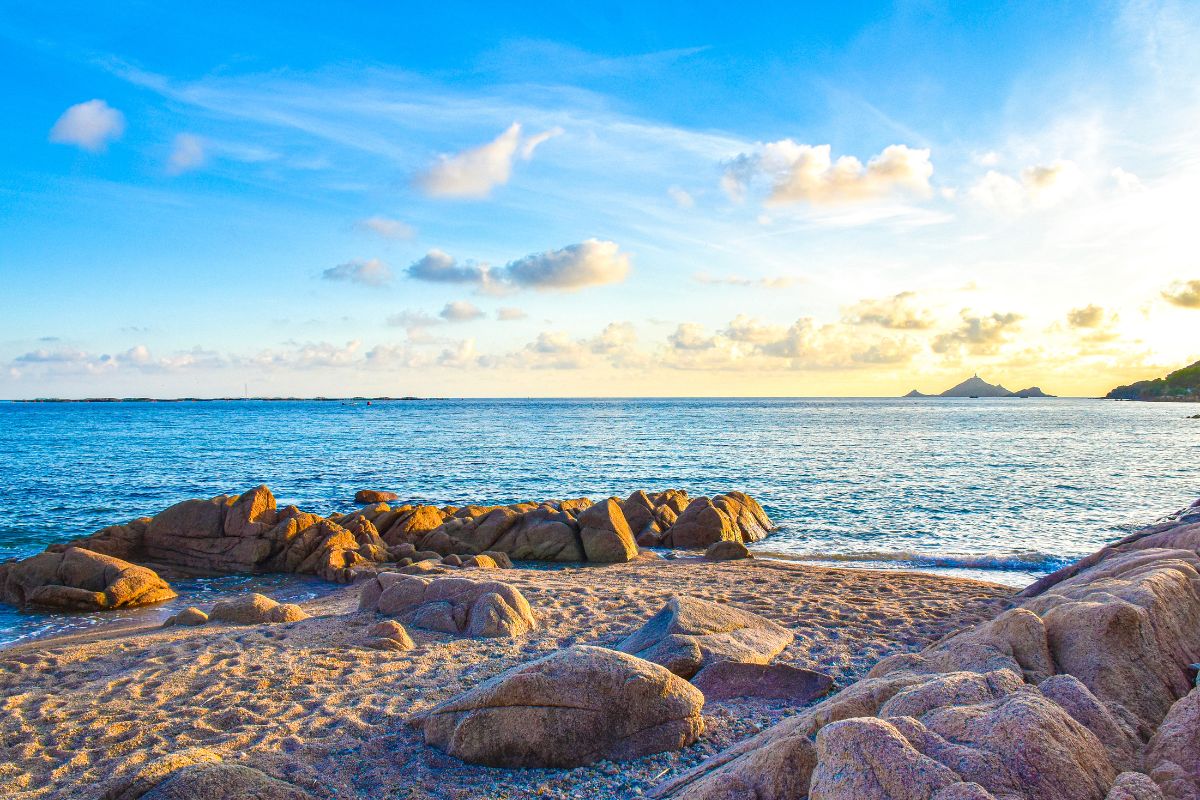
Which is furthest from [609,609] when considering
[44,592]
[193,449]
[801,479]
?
[193,449]

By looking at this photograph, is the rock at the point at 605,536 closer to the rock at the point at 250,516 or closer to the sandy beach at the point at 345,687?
the sandy beach at the point at 345,687

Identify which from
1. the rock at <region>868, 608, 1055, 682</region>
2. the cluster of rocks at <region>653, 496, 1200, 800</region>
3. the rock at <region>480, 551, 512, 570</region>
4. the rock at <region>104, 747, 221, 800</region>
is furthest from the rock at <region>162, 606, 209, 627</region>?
the rock at <region>868, 608, 1055, 682</region>

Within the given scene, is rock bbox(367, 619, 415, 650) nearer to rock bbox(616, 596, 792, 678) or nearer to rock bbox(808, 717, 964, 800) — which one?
rock bbox(616, 596, 792, 678)

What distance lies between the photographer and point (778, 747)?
4.57 metres

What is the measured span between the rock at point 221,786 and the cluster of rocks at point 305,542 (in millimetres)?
11582

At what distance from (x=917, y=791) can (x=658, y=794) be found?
8.97 feet

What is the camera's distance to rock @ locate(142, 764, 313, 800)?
5488 mm

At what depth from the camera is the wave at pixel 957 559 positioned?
1839 cm

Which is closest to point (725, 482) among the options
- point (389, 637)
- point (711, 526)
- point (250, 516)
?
point (711, 526)

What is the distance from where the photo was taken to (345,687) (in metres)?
8.71

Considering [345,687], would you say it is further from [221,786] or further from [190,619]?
[190,619]

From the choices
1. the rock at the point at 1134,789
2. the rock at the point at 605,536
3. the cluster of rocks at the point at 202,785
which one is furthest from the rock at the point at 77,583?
the rock at the point at 1134,789

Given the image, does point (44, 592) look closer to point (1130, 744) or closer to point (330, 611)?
point (330, 611)

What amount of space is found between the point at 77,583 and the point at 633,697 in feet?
46.0
